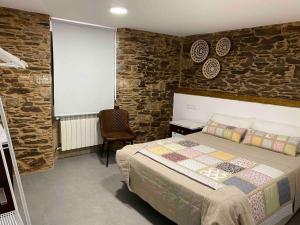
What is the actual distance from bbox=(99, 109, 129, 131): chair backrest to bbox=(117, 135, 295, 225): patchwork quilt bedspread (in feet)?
4.04

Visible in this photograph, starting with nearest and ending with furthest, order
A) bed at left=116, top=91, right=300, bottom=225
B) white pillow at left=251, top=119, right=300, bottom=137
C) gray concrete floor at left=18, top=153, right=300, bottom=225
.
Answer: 1. bed at left=116, top=91, right=300, bottom=225
2. gray concrete floor at left=18, top=153, right=300, bottom=225
3. white pillow at left=251, top=119, right=300, bottom=137

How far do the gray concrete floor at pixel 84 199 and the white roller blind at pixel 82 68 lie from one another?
1020 millimetres

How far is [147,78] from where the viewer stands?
4.38 m

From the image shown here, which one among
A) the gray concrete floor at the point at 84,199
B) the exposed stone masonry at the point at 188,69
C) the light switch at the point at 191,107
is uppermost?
the exposed stone masonry at the point at 188,69

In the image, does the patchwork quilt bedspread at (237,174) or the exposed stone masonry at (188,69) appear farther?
the exposed stone masonry at (188,69)

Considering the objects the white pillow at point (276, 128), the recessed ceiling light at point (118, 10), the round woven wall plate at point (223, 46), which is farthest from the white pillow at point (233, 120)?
the recessed ceiling light at point (118, 10)

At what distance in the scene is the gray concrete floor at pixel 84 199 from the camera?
7.77ft

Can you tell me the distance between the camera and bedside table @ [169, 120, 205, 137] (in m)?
3.91

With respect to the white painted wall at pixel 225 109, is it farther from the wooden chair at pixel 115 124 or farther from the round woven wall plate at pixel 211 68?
the wooden chair at pixel 115 124

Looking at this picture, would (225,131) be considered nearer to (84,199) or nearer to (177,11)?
(177,11)

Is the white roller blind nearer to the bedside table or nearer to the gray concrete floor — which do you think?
the gray concrete floor

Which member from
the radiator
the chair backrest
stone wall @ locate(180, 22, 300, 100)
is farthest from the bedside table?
the radiator

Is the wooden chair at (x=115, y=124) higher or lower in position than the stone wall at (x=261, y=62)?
lower

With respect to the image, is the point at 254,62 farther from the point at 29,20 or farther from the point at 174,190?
the point at 29,20
